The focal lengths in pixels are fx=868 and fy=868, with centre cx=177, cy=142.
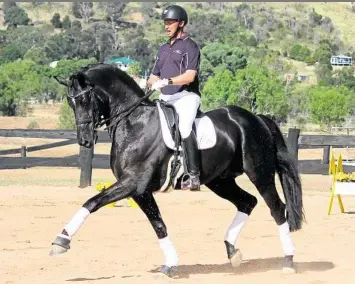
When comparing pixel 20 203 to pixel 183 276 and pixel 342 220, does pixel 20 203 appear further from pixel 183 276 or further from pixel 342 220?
pixel 183 276

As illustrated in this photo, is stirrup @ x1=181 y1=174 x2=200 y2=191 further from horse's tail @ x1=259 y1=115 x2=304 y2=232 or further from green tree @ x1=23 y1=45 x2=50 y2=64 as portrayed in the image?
green tree @ x1=23 y1=45 x2=50 y2=64

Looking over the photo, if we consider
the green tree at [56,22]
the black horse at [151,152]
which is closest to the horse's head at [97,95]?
the black horse at [151,152]

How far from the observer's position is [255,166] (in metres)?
8.89

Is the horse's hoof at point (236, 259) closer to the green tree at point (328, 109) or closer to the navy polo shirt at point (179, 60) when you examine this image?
A: the navy polo shirt at point (179, 60)

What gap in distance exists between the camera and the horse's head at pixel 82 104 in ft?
26.5

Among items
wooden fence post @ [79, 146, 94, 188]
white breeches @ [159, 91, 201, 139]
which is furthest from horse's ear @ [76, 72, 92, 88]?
wooden fence post @ [79, 146, 94, 188]

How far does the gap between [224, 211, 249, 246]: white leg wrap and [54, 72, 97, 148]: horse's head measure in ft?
6.26

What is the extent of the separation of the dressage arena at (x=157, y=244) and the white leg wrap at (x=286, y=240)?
25cm

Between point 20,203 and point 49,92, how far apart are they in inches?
3049

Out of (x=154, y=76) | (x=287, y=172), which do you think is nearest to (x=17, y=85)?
(x=287, y=172)

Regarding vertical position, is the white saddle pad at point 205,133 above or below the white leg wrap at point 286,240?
above

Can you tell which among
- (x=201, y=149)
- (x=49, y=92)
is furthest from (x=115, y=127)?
(x=49, y=92)

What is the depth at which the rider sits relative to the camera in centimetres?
837

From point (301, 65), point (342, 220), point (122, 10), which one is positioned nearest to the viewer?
point (342, 220)
